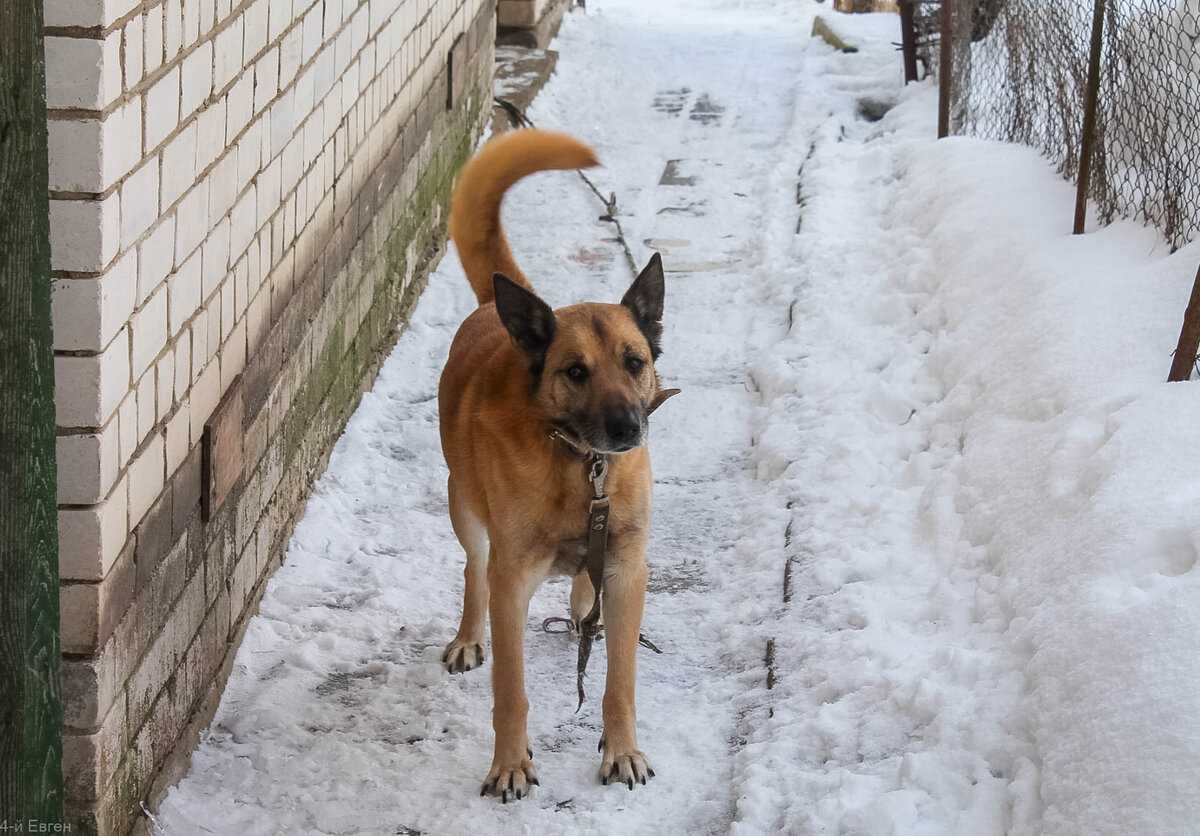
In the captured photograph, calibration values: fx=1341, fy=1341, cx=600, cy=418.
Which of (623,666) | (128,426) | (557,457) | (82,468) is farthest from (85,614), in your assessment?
(623,666)

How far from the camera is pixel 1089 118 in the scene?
613 cm

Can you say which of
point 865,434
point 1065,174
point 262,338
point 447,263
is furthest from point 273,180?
point 1065,174

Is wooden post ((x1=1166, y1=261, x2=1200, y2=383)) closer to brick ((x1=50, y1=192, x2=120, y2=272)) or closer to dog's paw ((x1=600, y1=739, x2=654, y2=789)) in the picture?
dog's paw ((x1=600, y1=739, x2=654, y2=789))

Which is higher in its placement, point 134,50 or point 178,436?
point 134,50

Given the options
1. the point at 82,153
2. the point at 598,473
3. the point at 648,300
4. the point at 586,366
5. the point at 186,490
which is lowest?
the point at 186,490

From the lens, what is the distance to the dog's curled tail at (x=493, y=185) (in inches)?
147

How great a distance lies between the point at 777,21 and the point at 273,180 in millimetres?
11381

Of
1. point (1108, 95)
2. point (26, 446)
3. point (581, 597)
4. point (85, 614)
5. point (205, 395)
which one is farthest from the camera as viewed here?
point (1108, 95)

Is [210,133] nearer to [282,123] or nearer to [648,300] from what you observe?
[282,123]

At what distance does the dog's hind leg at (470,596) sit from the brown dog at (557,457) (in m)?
0.25

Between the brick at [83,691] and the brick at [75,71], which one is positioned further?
the brick at [83,691]

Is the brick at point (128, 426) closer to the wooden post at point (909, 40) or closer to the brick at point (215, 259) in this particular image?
the brick at point (215, 259)

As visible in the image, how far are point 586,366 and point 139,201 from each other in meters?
1.13

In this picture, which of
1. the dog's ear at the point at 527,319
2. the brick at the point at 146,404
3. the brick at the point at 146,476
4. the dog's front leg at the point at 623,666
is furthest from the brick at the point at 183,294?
the dog's front leg at the point at 623,666
